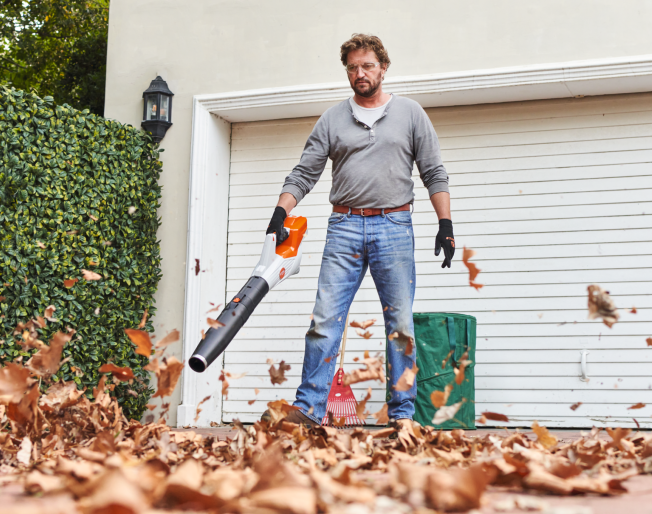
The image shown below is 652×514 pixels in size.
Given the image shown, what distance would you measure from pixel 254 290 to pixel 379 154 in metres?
0.99

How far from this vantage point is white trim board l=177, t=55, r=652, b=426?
488 cm

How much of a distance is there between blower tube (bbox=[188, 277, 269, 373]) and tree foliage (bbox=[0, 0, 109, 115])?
6604mm

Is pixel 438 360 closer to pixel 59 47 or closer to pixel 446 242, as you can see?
pixel 446 242

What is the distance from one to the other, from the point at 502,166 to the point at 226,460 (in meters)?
3.83

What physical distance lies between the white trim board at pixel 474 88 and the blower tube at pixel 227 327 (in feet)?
8.44

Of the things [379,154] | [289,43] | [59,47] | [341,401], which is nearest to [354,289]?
[379,154]

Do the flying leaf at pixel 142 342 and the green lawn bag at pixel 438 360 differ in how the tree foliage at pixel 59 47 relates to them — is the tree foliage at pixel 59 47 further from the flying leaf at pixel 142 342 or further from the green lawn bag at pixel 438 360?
the flying leaf at pixel 142 342

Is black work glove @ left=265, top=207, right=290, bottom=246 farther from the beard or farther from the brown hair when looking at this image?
the brown hair

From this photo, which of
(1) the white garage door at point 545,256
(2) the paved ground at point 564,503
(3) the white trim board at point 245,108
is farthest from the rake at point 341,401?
(2) the paved ground at point 564,503

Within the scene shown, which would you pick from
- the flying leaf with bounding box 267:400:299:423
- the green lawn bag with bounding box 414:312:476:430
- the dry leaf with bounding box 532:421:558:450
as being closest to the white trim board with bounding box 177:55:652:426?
the green lawn bag with bounding box 414:312:476:430

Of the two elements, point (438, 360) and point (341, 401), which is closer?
point (438, 360)

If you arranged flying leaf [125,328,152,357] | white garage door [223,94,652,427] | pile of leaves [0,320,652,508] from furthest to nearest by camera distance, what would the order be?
white garage door [223,94,652,427] < flying leaf [125,328,152,357] < pile of leaves [0,320,652,508]

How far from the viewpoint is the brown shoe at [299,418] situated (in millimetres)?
3066

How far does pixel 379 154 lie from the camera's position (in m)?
3.50
